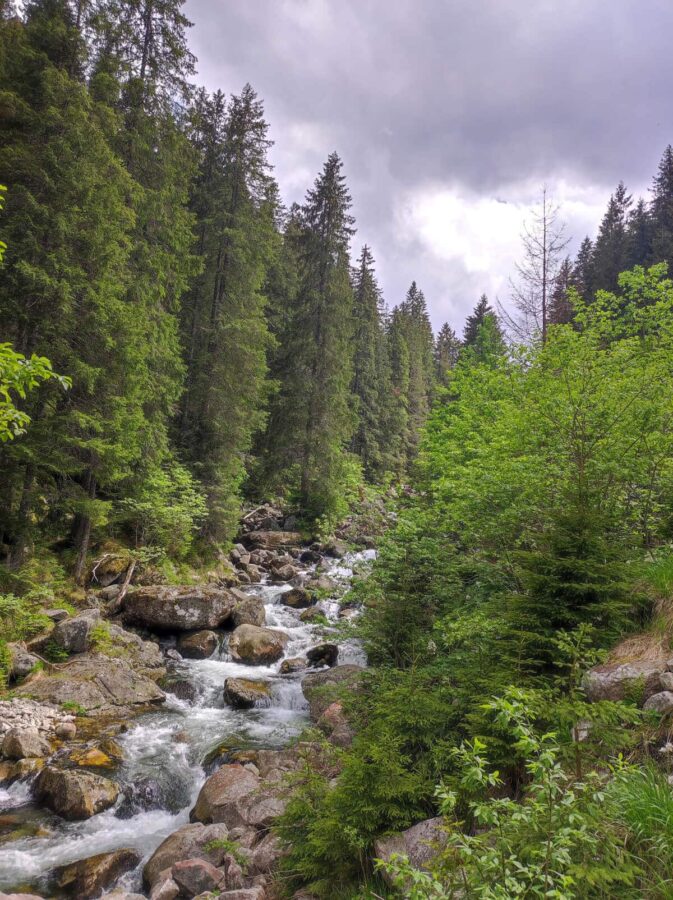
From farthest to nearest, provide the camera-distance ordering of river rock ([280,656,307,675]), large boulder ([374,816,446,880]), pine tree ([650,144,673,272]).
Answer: pine tree ([650,144,673,272]), river rock ([280,656,307,675]), large boulder ([374,816,446,880])

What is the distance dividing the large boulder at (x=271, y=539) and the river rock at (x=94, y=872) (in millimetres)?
15457

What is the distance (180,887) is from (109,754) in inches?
145

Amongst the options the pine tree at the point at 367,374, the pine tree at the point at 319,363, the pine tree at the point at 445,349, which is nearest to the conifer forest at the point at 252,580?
the pine tree at the point at 319,363

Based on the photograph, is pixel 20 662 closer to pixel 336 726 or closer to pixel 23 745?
pixel 23 745

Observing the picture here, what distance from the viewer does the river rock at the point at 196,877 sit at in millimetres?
4949

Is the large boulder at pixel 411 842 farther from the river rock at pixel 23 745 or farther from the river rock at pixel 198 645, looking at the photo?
the river rock at pixel 198 645

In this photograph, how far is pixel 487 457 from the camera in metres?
9.21

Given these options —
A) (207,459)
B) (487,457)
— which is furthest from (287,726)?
(207,459)

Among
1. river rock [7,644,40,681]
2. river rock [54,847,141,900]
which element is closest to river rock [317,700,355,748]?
river rock [54,847,141,900]

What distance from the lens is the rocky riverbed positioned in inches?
225

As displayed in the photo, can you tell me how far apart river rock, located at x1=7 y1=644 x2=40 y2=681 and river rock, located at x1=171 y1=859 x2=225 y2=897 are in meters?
5.84

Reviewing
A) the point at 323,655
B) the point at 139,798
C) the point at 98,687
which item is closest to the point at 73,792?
the point at 139,798

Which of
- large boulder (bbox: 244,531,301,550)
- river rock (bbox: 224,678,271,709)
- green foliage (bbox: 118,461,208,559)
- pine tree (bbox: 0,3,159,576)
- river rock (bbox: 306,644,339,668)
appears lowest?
river rock (bbox: 224,678,271,709)

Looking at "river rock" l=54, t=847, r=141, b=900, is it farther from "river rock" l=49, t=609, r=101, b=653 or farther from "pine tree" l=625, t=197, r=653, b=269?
"pine tree" l=625, t=197, r=653, b=269
